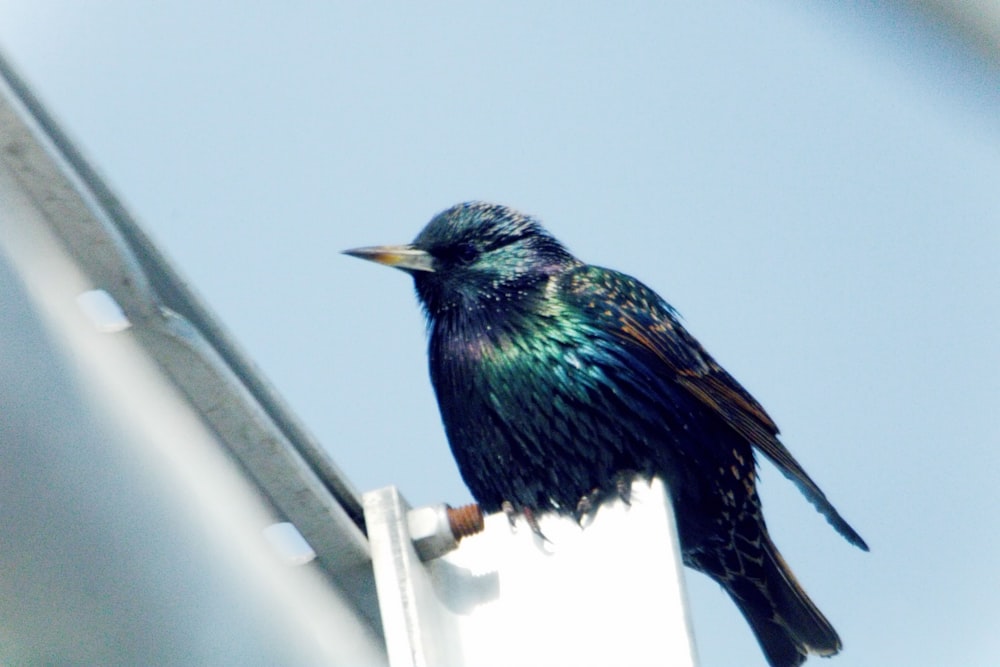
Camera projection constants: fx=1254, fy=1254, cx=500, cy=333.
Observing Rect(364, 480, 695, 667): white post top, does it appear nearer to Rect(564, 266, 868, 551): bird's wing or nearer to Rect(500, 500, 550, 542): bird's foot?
Rect(500, 500, 550, 542): bird's foot

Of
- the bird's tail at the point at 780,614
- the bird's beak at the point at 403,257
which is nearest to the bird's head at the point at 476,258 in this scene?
the bird's beak at the point at 403,257

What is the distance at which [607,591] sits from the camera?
2.38 meters

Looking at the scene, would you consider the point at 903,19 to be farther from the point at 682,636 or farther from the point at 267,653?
the point at 267,653

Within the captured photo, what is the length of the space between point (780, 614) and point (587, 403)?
3.41 feet

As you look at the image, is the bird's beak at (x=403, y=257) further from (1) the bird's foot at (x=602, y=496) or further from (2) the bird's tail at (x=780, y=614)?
(2) the bird's tail at (x=780, y=614)

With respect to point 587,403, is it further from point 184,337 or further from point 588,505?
point 184,337

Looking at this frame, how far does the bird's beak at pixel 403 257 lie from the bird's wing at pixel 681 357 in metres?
0.50

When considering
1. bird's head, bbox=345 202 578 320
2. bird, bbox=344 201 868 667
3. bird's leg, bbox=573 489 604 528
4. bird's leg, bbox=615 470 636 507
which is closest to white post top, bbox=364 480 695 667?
bird's leg, bbox=615 470 636 507

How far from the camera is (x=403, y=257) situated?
159 inches

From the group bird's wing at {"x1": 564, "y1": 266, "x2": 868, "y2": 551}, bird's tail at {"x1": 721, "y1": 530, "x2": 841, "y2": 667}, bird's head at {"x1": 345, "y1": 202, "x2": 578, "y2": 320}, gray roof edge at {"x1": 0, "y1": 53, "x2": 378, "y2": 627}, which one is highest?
gray roof edge at {"x1": 0, "y1": 53, "x2": 378, "y2": 627}

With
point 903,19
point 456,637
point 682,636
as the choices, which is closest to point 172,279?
point 456,637

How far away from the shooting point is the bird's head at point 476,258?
153 inches

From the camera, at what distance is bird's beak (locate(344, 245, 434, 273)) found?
3.99m

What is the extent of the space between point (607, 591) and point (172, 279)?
1027 millimetres
